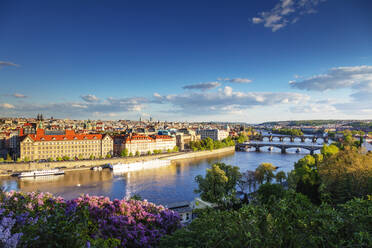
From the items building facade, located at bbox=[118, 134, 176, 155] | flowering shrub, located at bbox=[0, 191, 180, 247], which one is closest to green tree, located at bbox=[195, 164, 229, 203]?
flowering shrub, located at bbox=[0, 191, 180, 247]

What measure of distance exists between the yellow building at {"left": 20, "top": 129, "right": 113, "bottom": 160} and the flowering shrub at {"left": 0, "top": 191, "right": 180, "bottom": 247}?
99.7ft

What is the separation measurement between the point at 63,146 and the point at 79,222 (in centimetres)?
3327

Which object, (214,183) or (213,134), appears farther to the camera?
(213,134)

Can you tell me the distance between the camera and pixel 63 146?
32.8m

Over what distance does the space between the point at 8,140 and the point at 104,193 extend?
92.4 ft

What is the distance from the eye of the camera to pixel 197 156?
4225 centimetres

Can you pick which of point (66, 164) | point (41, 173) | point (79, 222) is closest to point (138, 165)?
point (66, 164)

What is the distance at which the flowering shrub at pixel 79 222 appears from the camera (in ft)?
8.02

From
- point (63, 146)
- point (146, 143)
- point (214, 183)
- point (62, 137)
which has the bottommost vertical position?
point (214, 183)

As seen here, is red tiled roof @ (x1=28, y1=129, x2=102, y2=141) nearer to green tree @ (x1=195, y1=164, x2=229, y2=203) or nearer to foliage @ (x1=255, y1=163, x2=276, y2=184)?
foliage @ (x1=255, y1=163, x2=276, y2=184)

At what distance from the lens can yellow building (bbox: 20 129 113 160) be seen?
30.3 meters

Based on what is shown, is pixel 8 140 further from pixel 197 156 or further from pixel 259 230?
pixel 259 230

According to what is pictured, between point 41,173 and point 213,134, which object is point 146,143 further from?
point 213,134

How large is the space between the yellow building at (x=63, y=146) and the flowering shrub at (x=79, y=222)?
3039cm
